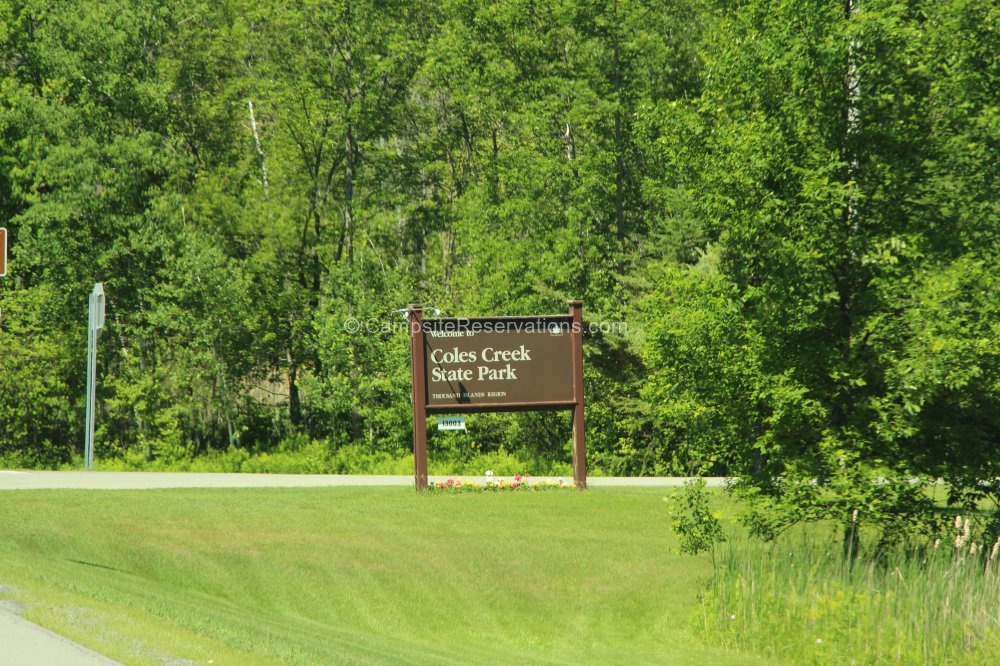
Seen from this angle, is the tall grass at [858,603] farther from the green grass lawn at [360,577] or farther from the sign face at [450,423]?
the sign face at [450,423]

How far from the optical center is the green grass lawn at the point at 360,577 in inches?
423

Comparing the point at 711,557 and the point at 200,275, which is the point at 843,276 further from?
the point at 200,275

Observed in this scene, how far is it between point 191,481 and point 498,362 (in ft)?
22.0

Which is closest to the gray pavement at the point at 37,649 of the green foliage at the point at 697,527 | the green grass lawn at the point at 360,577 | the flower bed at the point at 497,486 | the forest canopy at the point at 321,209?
the green grass lawn at the point at 360,577

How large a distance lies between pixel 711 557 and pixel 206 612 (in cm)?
709

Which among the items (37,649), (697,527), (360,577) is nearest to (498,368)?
(360,577)

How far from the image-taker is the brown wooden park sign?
19.8 meters

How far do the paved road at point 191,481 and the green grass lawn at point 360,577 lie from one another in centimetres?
175

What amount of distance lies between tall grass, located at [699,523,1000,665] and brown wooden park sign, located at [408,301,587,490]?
6.64 meters

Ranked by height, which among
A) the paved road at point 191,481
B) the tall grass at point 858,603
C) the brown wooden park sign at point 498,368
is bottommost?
the tall grass at point 858,603

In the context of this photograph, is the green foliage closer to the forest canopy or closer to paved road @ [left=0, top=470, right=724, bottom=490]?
paved road @ [left=0, top=470, right=724, bottom=490]

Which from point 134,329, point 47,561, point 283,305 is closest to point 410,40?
point 283,305

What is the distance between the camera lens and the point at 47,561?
13.2 metres

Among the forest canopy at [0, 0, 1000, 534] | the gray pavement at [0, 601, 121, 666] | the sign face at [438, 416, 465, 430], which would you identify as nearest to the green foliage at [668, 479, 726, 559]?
the sign face at [438, 416, 465, 430]
